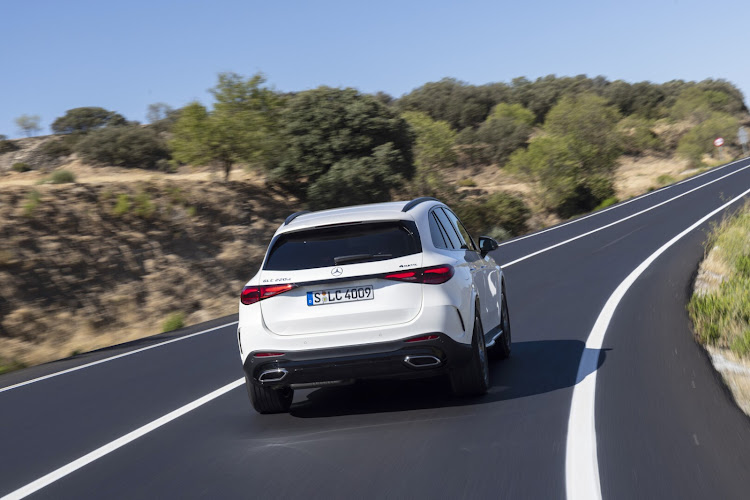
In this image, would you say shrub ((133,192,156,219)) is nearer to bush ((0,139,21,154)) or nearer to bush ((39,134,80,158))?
bush ((39,134,80,158))

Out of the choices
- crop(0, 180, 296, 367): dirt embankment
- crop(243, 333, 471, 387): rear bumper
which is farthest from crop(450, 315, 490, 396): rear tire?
crop(0, 180, 296, 367): dirt embankment

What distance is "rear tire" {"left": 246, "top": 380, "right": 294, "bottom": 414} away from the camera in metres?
7.19

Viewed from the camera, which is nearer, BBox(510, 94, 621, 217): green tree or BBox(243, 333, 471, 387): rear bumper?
BBox(243, 333, 471, 387): rear bumper

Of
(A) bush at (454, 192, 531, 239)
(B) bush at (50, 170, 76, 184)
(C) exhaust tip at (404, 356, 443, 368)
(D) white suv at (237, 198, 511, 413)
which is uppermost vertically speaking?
(B) bush at (50, 170, 76, 184)

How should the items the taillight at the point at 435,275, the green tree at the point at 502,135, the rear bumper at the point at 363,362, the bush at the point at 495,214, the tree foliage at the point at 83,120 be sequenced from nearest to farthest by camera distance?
the rear bumper at the point at 363,362, the taillight at the point at 435,275, the bush at the point at 495,214, the tree foliage at the point at 83,120, the green tree at the point at 502,135

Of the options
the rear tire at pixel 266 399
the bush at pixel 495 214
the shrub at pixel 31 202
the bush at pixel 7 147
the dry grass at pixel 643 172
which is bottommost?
the dry grass at pixel 643 172

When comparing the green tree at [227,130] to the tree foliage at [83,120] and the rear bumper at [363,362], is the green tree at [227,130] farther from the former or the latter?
the tree foliage at [83,120]

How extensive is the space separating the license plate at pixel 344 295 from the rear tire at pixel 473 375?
3.37 feet

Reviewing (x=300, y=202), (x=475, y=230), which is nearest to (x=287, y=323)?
(x=300, y=202)

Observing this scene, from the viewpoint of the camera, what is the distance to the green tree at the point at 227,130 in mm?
34750

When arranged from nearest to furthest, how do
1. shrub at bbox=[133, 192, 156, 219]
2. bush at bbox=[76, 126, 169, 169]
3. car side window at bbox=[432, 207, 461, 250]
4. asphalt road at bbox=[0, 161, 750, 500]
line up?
asphalt road at bbox=[0, 161, 750, 500] → car side window at bbox=[432, 207, 461, 250] → shrub at bbox=[133, 192, 156, 219] → bush at bbox=[76, 126, 169, 169]

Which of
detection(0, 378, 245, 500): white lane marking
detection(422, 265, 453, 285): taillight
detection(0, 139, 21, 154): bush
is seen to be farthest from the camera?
detection(0, 139, 21, 154): bush

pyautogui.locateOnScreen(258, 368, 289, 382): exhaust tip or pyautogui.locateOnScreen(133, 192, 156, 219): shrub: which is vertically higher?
pyautogui.locateOnScreen(133, 192, 156, 219): shrub

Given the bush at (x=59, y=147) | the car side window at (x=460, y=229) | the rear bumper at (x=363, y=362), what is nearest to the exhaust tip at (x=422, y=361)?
the rear bumper at (x=363, y=362)
